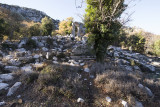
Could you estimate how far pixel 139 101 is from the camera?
7.57 feet

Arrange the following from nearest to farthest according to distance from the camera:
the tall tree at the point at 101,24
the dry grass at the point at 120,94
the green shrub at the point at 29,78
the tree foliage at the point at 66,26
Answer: the dry grass at the point at 120,94
the green shrub at the point at 29,78
the tall tree at the point at 101,24
the tree foliage at the point at 66,26

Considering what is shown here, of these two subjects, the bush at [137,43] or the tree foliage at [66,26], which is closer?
the bush at [137,43]

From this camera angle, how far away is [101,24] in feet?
14.9

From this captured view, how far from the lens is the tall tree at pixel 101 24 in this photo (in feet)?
14.7

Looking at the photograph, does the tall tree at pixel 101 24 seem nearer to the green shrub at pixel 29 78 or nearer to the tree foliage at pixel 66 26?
the green shrub at pixel 29 78

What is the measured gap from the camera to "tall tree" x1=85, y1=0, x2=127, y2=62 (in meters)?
4.47

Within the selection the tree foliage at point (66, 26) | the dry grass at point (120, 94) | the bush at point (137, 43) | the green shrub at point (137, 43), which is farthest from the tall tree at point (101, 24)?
the tree foliage at point (66, 26)

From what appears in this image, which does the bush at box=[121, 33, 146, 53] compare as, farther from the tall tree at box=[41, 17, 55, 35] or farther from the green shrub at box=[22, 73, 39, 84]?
the green shrub at box=[22, 73, 39, 84]

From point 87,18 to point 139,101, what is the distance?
15.4ft

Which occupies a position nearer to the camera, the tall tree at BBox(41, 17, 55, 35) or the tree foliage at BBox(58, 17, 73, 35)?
the tall tree at BBox(41, 17, 55, 35)

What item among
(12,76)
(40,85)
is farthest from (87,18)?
(12,76)

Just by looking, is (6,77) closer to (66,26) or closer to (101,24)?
(101,24)

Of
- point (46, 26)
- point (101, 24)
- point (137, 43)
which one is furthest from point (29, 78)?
point (137, 43)

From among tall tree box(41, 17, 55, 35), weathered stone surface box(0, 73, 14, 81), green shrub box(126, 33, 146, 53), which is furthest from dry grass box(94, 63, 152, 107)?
green shrub box(126, 33, 146, 53)
